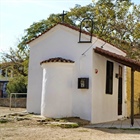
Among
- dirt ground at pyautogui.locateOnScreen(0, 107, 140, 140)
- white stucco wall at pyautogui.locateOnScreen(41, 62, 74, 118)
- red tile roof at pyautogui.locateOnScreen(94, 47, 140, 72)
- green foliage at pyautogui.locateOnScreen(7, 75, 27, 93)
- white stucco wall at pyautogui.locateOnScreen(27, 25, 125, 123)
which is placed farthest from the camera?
green foliage at pyautogui.locateOnScreen(7, 75, 27, 93)

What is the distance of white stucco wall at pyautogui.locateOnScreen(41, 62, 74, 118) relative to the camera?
40.4 ft

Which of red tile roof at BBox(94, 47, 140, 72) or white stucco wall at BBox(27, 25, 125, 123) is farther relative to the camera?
white stucco wall at BBox(27, 25, 125, 123)

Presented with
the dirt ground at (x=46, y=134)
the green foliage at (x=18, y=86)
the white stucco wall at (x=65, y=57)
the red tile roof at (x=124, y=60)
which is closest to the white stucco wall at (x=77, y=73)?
the white stucco wall at (x=65, y=57)

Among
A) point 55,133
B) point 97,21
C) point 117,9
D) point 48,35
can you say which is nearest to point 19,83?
point 97,21

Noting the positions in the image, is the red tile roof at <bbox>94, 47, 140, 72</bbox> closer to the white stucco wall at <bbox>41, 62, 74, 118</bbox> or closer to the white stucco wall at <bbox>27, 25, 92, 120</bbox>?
the white stucco wall at <bbox>27, 25, 92, 120</bbox>

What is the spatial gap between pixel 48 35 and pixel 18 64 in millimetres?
20240

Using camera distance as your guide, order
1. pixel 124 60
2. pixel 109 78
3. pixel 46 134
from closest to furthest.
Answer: pixel 46 134, pixel 124 60, pixel 109 78

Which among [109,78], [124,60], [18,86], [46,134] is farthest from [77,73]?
[18,86]

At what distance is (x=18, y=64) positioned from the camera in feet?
110

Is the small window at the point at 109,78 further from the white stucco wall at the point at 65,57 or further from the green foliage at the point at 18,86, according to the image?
the green foliage at the point at 18,86

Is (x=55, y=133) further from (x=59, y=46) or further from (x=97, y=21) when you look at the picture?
(x=97, y=21)

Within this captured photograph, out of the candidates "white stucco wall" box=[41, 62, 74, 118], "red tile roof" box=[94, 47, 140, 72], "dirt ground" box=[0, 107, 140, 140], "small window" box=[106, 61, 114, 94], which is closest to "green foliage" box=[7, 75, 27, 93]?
"small window" box=[106, 61, 114, 94]

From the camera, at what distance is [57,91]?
40.4 feet

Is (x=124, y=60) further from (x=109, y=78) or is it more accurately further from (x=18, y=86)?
(x=18, y=86)
